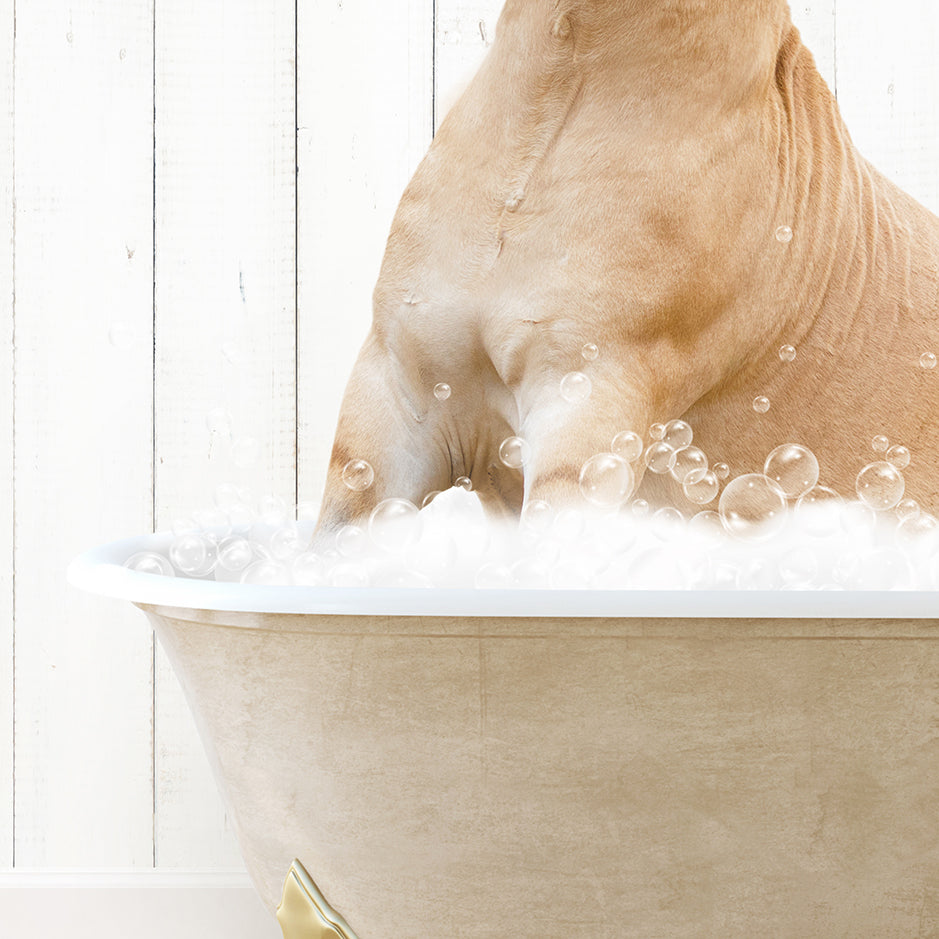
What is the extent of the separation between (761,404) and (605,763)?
13.7 inches

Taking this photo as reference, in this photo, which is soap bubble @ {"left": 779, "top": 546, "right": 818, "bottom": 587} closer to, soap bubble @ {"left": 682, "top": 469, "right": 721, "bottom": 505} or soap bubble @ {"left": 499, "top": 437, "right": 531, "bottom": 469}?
soap bubble @ {"left": 682, "top": 469, "right": 721, "bottom": 505}

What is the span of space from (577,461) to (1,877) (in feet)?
Result: 3.77

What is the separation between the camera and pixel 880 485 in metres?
0.76

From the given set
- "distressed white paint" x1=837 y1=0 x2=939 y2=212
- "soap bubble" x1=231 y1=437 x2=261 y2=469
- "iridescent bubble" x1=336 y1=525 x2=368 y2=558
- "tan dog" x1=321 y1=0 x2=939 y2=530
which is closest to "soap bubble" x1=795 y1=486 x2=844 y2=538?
"tan dog" x1=321 y1=0 x2=939 y2=530

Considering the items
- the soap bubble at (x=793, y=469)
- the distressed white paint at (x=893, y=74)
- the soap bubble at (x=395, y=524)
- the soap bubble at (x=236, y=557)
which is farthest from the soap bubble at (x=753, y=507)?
the distressed white paint at (x=893, y=74)

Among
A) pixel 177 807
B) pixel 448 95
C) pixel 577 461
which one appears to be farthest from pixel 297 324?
pixel 577 461

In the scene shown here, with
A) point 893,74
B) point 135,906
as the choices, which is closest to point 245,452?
point 135,906

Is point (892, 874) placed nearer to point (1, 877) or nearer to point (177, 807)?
point (177, 807)

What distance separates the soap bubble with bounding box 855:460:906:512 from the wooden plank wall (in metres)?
0.80

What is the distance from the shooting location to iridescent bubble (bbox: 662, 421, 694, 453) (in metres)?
0.76

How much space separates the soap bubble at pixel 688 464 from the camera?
29.6 inches

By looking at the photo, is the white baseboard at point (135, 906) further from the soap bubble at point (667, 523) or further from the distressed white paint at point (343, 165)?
the soap bubble at point (667, 523)

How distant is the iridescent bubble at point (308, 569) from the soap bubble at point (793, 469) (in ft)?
1.15

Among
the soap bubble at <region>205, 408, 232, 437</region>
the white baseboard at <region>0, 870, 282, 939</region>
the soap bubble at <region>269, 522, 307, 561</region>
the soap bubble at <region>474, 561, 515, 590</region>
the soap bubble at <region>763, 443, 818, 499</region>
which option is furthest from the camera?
the white baseboard at <region>0, 870, 282, 939</region>
